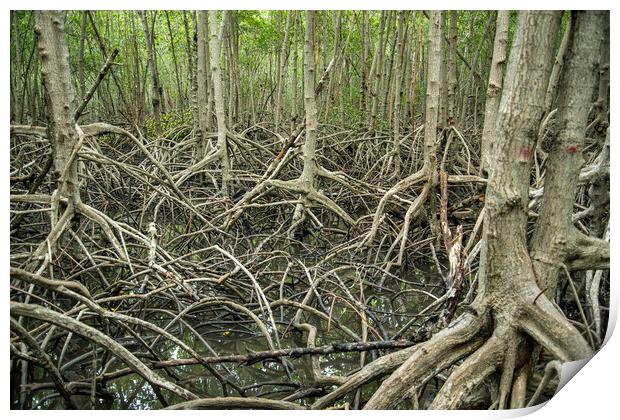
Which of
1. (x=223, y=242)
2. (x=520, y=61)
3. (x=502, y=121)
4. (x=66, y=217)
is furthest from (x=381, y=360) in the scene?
(x=223, y=242)

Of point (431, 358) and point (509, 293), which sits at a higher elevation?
point (509, 293)

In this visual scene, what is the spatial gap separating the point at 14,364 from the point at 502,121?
5.14 feet

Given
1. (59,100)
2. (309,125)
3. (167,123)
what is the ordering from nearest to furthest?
(59,100) < (309,125) < (167,123)

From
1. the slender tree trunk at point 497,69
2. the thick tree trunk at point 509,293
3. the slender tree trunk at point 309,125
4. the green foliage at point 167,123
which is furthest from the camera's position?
the green foliage at point 167,123

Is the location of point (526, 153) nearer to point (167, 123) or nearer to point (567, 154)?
point (567, 154)

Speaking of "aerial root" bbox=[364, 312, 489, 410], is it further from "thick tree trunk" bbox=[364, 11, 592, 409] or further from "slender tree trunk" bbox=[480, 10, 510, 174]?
"slender tree trunk" bbox=[480, 10, 510, 174]

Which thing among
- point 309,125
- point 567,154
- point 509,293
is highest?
point 567,154

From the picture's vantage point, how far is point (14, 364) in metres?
1.75

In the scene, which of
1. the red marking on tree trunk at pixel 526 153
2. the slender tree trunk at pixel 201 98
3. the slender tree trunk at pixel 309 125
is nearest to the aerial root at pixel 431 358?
the red marking on tree trunk at pixel 526 153

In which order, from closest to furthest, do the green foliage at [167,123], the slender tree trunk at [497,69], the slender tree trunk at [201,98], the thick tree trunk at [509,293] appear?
the thick tree trunk at [509,293]
the slender tree trunk at [497,69]
the slender tree trunk at [201,98]
the green foliage at [167,123]

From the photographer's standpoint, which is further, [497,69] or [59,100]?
[497,69]

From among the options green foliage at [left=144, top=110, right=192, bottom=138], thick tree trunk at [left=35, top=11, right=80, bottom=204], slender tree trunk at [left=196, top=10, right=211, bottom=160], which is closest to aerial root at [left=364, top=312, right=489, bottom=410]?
thick tree trunk at [left=35, top=11, right=80, bottom=204]

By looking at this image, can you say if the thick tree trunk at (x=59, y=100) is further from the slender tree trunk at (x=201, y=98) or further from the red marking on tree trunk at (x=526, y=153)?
the slender tree trunk at (x=201, y=98)

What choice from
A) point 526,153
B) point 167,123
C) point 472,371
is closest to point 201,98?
point 167,123
